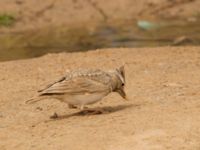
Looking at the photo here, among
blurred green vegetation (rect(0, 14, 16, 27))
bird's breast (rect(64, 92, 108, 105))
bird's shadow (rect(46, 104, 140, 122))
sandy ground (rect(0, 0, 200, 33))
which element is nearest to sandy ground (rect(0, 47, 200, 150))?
bird's shadow (rect(46, 104, 140, 122))

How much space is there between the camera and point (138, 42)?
1346 cm

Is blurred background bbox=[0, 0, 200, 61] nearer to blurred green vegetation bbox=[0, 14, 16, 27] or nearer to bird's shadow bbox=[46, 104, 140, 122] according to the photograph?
blurred green vegetation bbox=[0, 14, 16, 27]

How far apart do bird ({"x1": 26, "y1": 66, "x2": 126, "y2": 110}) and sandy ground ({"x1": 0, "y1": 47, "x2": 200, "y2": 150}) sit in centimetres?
19

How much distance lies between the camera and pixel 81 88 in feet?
24.2

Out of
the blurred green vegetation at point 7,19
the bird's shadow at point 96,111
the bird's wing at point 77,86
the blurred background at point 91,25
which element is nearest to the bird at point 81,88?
the bird's wing at point 77,86

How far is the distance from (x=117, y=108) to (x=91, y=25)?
741 cm

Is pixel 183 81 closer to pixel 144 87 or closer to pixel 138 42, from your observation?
pixel 144 87

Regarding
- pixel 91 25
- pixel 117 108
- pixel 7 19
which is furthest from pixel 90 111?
pixel 7 19

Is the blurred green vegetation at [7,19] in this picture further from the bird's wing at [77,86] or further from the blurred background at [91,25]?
the bird's wing at [77,86]

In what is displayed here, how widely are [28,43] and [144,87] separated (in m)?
5.44

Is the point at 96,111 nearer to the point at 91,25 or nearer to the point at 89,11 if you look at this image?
the point at 91,25

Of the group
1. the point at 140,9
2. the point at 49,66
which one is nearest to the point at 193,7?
the point at 140,9

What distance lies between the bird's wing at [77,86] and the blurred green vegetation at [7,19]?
25.0 feet

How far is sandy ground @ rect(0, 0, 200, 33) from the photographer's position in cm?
1534
